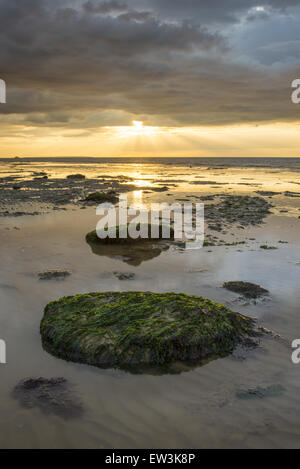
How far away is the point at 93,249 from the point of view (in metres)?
11.2

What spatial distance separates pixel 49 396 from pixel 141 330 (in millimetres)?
1689

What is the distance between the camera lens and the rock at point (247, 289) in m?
7.62

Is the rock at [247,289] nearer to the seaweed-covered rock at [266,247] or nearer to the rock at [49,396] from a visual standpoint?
the seaweed-covered rock at [266,247]

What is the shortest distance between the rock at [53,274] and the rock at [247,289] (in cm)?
418

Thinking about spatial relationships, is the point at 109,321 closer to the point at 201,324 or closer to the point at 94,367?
the point at 94,367

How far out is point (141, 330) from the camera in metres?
5.42

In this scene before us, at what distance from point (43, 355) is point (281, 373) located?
12.1ft

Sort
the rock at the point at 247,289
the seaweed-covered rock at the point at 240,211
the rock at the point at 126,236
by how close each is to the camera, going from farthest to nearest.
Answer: the seaweed-covered rock at the point at 240,211, the rock at the point at 126,236, the rock at the point at 247,289

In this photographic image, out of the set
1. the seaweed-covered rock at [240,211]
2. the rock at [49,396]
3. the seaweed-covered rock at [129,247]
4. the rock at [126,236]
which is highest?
the seaweed-covered rock at [240,211]

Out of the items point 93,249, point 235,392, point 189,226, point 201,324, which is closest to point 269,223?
point 189,226

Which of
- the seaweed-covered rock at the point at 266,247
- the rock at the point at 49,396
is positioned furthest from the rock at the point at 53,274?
the seaweed-covered rock at the point at 266,247

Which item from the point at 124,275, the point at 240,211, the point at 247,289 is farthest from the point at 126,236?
the point at 240,211

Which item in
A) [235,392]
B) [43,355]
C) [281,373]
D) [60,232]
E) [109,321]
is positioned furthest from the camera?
[60,232]

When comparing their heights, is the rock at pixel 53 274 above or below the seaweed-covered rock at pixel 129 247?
below
